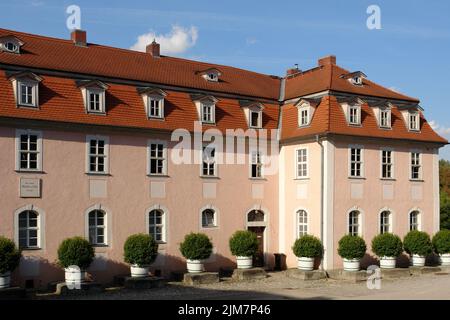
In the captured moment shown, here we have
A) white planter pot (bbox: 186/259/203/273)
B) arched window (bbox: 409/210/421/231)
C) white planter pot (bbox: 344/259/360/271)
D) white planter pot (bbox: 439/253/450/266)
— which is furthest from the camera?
arched window (bbox: 409/210/421/231)

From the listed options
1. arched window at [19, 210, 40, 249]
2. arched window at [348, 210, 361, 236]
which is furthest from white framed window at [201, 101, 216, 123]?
arched window at [19, 210, 40, 249]

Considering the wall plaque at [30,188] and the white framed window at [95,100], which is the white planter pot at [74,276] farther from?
the white framed window at [95,100]

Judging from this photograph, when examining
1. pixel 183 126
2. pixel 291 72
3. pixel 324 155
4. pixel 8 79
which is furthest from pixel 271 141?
pixel 8 79

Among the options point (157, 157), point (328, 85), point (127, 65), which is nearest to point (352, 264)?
point (328, 85)

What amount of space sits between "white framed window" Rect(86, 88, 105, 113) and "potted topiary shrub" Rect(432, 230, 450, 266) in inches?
628

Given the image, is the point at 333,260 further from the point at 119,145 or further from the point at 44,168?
the point at 44,168

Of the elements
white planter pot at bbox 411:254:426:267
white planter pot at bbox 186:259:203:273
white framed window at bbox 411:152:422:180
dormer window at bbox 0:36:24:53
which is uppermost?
dormer window at bbox 0:36:24:53

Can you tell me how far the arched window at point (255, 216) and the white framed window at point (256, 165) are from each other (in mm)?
1598

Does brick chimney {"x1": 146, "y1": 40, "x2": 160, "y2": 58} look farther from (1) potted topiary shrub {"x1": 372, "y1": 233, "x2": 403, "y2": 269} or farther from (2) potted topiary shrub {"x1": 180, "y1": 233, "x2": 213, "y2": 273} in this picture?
(1) potted topiary shrub {"x1": 372, "y1": 233, "x2": 403, "y2": 269}

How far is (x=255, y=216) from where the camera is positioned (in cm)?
2939

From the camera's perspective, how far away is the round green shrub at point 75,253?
893 inches

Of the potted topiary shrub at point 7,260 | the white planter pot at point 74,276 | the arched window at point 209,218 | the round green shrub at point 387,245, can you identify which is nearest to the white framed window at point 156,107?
the arched window at point 209,218

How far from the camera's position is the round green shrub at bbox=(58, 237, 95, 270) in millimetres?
22688

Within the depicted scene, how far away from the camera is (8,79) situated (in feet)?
75.9
